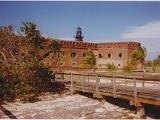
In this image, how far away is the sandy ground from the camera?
43.1ft

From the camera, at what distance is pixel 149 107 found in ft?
47.2

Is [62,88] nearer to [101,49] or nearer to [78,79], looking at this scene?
[78,79]

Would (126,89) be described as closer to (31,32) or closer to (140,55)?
(31,32)

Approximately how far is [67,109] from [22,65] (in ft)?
16.1

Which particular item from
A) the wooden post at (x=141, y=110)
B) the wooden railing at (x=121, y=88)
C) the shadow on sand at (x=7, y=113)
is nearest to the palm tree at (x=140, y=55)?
the wooden railing at (x=121, y=88)

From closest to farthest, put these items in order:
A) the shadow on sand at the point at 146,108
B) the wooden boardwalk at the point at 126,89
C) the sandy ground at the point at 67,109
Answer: the wooden boardwalk at the point at 126,89 < the sandy ground at the point at 67,109 < the shadow on sand at the point at 146,108

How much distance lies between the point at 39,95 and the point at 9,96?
7.44 feet

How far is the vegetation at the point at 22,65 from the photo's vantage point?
54.7 ft

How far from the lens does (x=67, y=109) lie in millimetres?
14406

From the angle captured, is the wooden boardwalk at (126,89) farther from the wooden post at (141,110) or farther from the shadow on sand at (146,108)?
the shadow on sand at (146,108)

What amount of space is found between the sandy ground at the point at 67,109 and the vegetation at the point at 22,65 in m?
1.23

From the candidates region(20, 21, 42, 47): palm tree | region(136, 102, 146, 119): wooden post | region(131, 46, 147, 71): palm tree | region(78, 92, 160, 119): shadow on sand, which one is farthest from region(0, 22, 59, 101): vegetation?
region(131, 46, 147, 71): palm tree

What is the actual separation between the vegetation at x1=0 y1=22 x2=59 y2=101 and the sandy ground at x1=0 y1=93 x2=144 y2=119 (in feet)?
4.05

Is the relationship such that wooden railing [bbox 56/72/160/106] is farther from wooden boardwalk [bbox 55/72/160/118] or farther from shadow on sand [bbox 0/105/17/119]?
shadow on sand [bbox 0/105/17/119]
